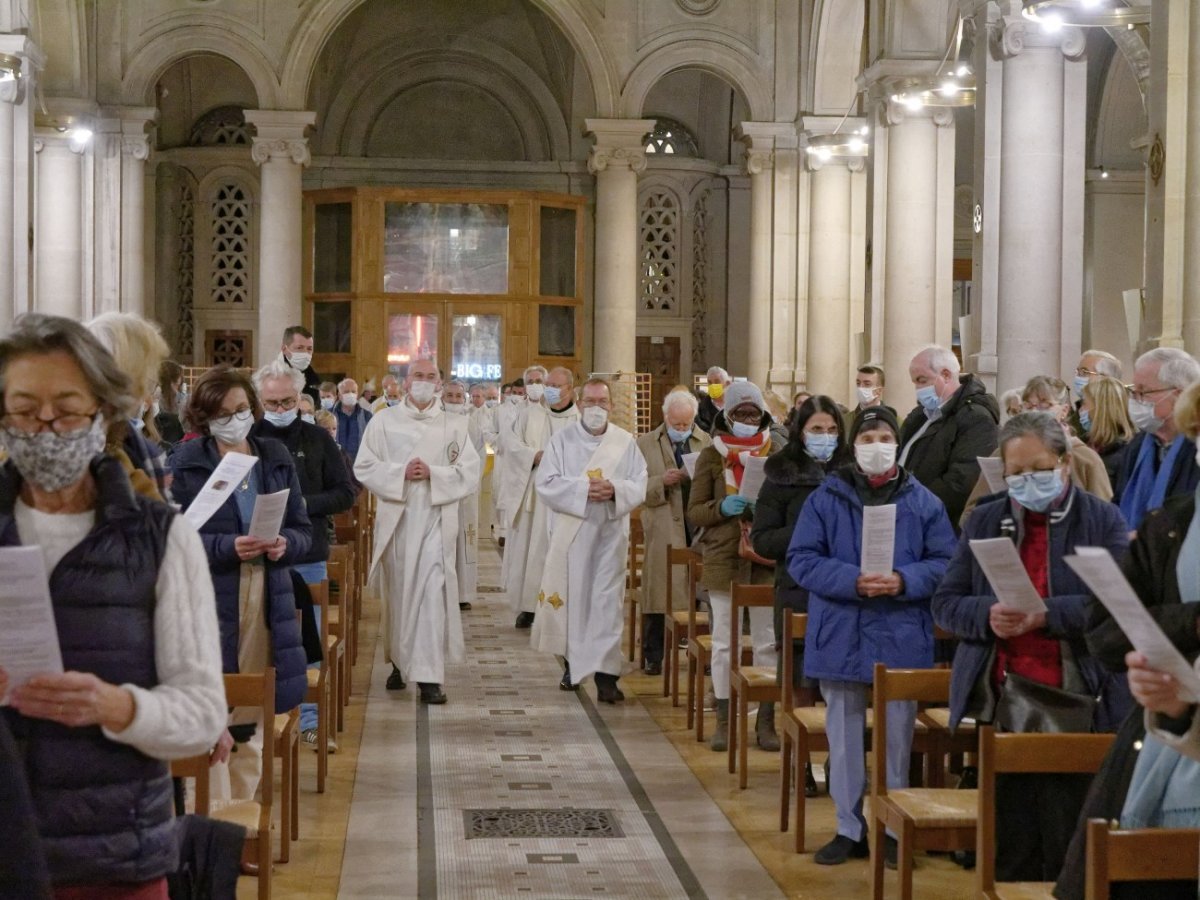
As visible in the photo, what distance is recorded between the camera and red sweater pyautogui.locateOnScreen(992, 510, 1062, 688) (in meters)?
5.46

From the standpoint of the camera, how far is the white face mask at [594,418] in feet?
35.0

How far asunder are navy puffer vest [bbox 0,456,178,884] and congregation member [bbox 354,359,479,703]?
280 inches

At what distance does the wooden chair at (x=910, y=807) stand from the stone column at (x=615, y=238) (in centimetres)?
1813

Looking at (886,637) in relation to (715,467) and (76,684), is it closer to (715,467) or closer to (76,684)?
(715,467)

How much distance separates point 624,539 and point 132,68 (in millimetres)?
14731

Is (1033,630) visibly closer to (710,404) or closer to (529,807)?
(529,807)

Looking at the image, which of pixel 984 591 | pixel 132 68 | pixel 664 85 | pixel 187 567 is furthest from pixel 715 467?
pixel 664 85

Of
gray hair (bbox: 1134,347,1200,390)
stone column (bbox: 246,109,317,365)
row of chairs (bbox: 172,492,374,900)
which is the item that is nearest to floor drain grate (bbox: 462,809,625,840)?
row of chairs (bbox: 172,492,374,900)

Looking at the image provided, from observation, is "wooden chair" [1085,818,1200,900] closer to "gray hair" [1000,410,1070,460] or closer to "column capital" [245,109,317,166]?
"gray hair" [1000,410,1070,460]

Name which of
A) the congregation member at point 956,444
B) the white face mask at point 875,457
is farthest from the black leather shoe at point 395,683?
the white face mask at point 875,457

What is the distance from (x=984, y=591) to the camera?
5.60 meters

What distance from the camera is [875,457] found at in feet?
21.7

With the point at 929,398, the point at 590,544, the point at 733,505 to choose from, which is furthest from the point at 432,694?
the point at 929,398

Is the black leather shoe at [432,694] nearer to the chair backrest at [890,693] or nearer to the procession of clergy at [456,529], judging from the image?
the procession of clergy at [456,529]
